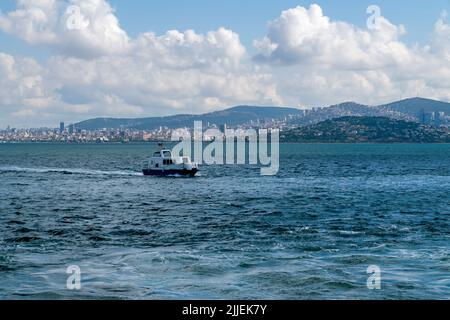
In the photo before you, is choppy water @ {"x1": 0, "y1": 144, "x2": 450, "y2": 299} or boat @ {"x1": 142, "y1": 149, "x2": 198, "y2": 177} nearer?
choppy water @ {"x1": 0, "y1": 144, "x2": 450, "y2": 299}

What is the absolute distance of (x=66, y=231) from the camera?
136ft

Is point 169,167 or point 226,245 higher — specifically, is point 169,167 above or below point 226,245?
above

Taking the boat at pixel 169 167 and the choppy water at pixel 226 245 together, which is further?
the boat at pixel 169 167

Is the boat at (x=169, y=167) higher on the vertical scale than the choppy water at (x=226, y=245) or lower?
higher

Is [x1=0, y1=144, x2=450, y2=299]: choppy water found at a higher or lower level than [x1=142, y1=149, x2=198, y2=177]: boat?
lower

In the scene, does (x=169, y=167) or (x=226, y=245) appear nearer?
(x=226, y=245)

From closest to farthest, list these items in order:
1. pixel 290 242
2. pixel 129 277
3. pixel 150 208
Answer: pixel 129 277 < pixel 290 242 < pixel 150 208

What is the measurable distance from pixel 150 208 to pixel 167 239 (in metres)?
22.9
